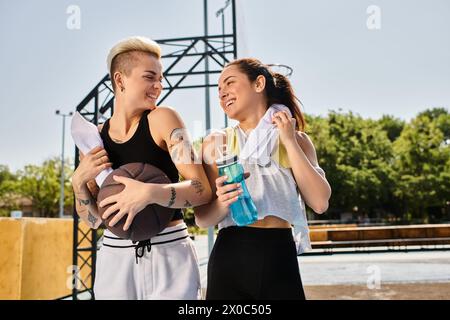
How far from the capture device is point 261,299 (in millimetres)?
1826

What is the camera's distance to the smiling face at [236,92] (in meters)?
1.97

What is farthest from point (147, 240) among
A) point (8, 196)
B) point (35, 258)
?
point (8, 196)

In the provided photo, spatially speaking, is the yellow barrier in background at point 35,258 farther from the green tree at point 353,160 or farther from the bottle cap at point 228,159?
the green tree at point 353,160

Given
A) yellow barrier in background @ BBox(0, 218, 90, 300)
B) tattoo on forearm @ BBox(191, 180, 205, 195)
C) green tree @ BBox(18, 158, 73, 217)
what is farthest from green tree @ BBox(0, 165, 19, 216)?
tattoo on forearm @ BBox(191, 180, 205, 195)

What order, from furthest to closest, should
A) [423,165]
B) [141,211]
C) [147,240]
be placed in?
[423,165] < [147,240] < [141,211]

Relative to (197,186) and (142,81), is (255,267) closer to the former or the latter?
(197,186)

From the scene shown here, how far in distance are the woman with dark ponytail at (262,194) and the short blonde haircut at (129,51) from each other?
1.44ft

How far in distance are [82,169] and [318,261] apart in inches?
456

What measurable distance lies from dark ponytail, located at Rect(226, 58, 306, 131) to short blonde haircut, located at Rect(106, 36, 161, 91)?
0.48 m

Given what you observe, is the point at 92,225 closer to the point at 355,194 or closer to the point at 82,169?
the point at 82,169

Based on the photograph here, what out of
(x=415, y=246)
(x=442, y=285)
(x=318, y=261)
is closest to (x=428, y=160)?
(x=415, y=246)

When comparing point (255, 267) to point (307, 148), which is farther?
point (307, 148)

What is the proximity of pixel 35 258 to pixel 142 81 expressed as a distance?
6144 millimetres

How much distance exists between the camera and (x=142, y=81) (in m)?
1.67
